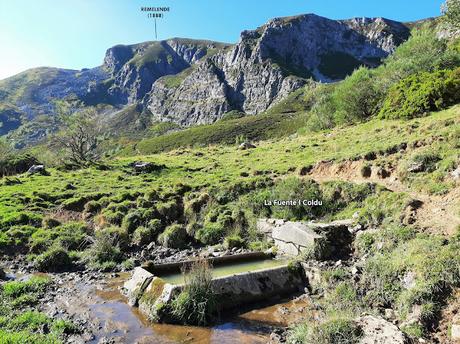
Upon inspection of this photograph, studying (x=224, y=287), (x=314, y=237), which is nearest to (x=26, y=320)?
(x=224, y=287)

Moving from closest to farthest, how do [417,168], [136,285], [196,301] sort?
[196,301] < [136,285] < [417,168]

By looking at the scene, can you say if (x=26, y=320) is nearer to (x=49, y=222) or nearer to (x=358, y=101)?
(x=49, y=222)

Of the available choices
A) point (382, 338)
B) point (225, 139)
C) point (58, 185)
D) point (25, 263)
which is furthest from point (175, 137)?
point (382, 338)

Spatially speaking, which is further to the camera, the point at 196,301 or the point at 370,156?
the point at 370,156

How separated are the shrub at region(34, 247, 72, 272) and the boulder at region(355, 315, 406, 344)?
14.3 metres

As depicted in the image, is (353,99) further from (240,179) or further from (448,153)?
(448,153)

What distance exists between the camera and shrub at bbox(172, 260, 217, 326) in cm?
1155

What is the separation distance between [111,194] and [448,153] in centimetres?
2300

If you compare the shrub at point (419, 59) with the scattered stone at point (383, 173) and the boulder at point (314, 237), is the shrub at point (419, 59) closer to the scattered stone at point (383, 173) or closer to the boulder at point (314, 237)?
the scattered stone at point (383, 173)

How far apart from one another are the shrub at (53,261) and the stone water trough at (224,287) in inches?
209

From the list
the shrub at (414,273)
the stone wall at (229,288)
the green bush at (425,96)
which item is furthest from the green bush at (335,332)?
the green bush at (425,96)

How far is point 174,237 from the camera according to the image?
68.9 feet

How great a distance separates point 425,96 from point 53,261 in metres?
33.2

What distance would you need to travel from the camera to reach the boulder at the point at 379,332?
8281 millimetres
